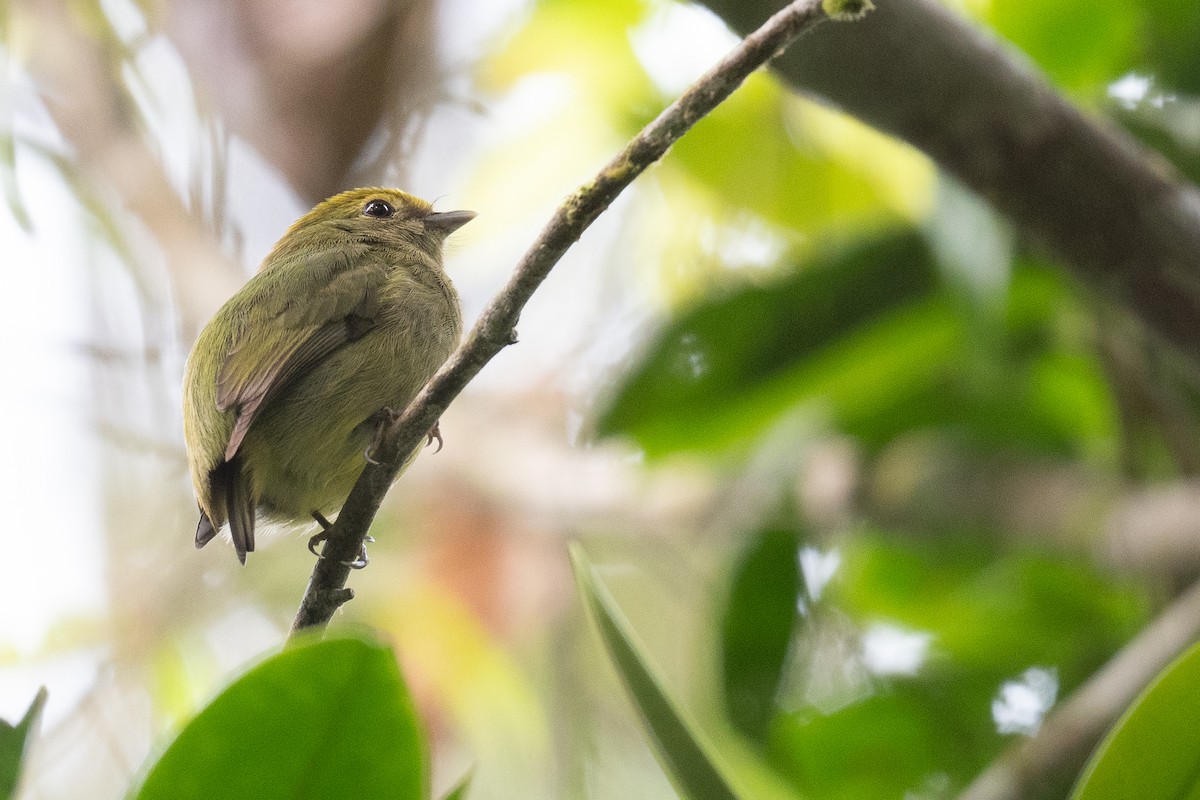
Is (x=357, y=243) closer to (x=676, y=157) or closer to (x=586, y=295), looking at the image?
(x=676, y=157)

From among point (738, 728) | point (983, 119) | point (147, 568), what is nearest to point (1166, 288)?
point (983, 119)

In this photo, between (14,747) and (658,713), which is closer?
(14,747)

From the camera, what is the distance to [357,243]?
7.89 feet

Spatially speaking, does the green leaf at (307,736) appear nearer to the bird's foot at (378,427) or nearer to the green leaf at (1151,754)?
the bird's foot at (378,427)

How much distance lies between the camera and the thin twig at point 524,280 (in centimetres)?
111

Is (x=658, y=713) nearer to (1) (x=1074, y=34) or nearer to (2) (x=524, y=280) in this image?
(2) (x=524, y=280)

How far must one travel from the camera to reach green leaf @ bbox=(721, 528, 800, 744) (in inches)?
95.0

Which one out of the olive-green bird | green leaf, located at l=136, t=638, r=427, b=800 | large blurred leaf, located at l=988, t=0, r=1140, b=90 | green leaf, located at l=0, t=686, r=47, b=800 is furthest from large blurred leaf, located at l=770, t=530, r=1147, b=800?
green leaf, located at l=0, t=686, r=47, b=800

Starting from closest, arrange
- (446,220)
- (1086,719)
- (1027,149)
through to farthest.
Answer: (1027,149) → (1086,719) → (446,220)

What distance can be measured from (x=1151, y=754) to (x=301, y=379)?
130cm

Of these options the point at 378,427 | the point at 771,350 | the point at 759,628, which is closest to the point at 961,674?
the point at 759,628

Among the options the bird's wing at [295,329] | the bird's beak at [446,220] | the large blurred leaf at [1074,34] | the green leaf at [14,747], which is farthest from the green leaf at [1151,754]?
the large blurred leaf at [1074,34]

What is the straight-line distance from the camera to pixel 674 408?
9.33 feet

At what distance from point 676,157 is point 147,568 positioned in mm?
2179
